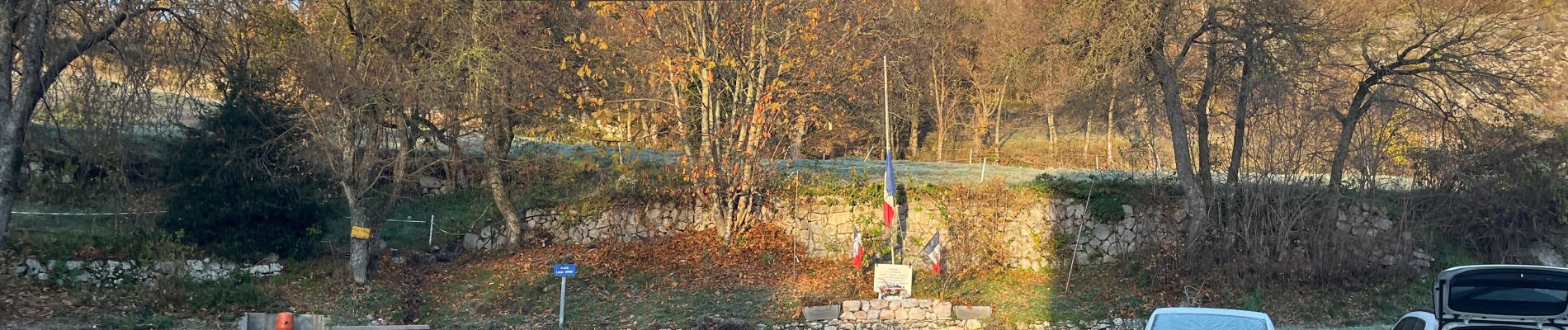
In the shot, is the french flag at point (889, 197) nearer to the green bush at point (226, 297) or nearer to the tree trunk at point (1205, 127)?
the tree trunk at point (1205, 127)

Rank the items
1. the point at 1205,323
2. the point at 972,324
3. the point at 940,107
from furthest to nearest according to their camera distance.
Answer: the point at 940,107, the point at 972,324, the point at 1205,323

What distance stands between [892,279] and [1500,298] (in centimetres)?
999

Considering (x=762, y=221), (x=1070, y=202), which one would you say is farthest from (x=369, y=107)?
(x=1070, y=202)

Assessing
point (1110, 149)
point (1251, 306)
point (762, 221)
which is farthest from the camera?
point (1110, 149)

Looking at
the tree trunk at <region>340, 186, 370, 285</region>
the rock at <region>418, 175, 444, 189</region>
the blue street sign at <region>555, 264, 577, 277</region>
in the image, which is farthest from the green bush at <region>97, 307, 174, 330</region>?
the rock at <region>418, 175, 444, 189</region>

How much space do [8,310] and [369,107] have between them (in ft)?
20.9

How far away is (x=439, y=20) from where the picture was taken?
21.8m

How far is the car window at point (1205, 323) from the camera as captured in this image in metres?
12.0

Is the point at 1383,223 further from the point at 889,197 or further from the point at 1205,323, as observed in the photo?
the point at 1205,323

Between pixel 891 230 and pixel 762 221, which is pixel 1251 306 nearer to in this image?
pixel 891 230

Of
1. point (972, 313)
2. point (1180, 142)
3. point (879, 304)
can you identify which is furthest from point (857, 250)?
point (1180, 142)

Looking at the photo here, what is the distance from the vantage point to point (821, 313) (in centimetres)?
1894

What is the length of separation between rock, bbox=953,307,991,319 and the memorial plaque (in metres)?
0.90

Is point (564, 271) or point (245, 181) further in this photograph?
point (245, 181)
